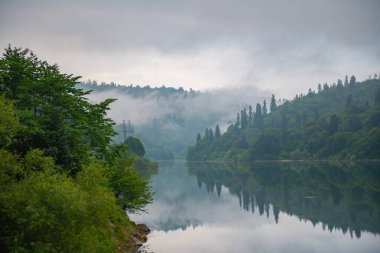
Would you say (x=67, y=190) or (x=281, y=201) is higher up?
(x=67, y=190)

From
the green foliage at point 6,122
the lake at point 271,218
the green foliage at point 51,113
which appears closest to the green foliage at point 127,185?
the green foliage at point 51,113

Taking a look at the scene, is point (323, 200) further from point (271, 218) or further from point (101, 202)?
point (101, 202)

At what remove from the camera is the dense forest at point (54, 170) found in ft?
83.4

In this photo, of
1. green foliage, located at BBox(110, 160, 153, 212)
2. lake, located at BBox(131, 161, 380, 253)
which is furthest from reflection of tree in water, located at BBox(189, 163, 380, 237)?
green foliage, located at BBox(110, 160, 153, 212)

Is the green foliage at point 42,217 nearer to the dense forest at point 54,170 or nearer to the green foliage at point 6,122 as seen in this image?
the dense forest at point 54,170

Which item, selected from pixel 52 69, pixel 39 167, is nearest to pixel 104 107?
pixel 52 69

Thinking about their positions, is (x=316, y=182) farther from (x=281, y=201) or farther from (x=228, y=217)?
(x=228, y=217)

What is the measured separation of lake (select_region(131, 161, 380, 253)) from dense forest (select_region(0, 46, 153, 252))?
12.7 meters

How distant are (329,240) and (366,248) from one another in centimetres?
616

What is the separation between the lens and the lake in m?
55.5

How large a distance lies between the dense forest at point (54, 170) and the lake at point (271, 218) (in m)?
12.7

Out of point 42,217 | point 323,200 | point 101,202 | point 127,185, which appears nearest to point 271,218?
point 323,200

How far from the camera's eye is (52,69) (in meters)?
50.0

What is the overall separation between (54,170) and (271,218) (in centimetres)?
5217
